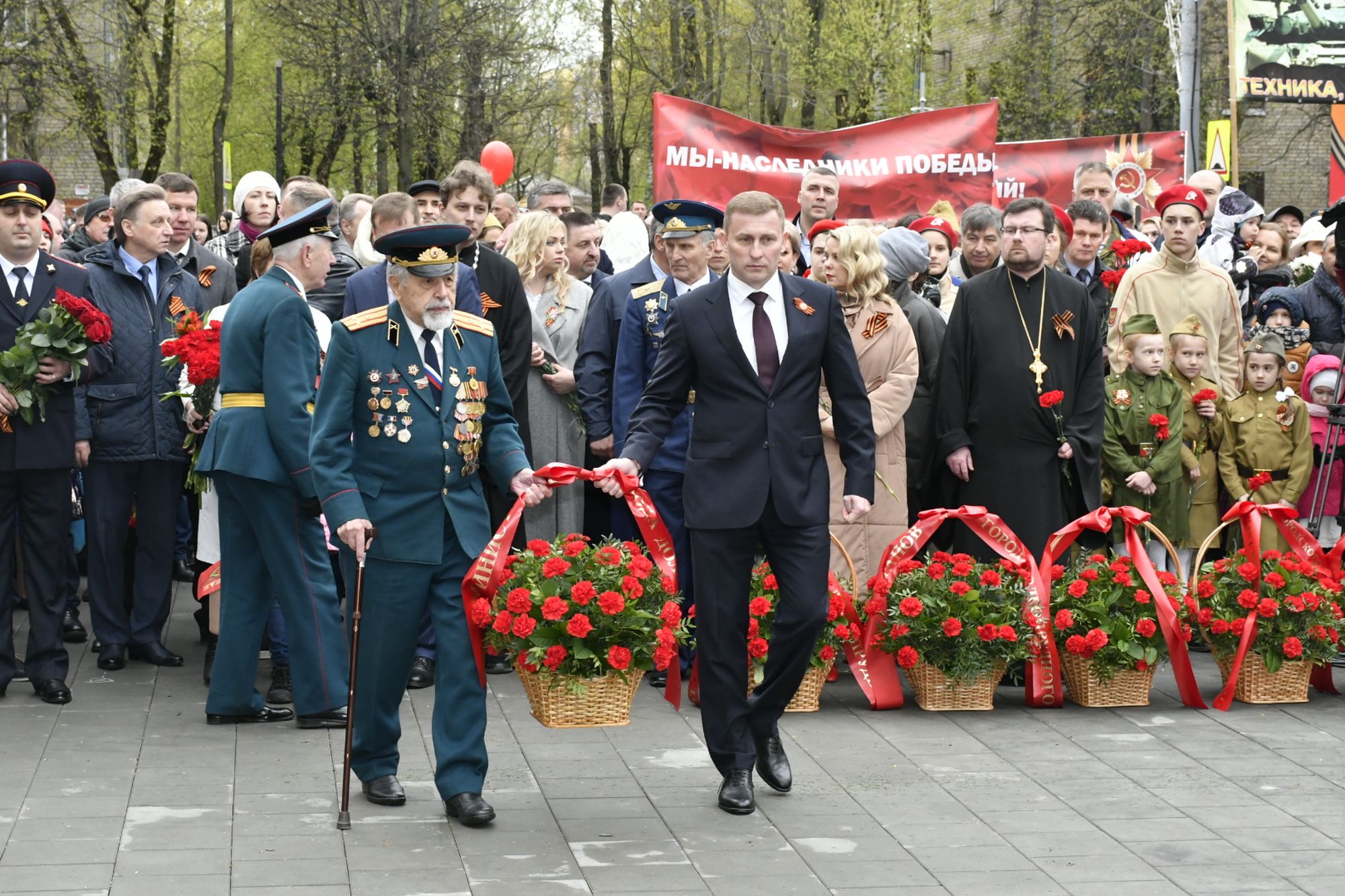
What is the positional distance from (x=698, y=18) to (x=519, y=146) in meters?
4.88

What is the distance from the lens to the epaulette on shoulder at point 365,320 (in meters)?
6.15

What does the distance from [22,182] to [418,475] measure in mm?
3253

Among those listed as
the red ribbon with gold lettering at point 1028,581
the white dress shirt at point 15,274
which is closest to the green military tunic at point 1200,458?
the red ribbon with gold lettering at point 1028,581

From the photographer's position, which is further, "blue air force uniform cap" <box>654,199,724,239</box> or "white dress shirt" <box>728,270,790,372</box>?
"blue air force uniform cap" <box>654,199,724,239</box>

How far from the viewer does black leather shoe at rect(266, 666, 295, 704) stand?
8.10 metres

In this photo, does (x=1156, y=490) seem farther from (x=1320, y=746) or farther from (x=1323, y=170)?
(x=1323, y=170)

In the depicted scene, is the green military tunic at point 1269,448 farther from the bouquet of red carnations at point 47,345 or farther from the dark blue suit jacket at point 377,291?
the bouquet of red carnations at point 47,345

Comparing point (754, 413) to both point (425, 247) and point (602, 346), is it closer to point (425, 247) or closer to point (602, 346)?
point (425, 247)

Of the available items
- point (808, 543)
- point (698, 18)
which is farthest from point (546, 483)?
point (698, 18)

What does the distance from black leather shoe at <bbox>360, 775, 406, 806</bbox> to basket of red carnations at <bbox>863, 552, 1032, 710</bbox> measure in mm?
2550

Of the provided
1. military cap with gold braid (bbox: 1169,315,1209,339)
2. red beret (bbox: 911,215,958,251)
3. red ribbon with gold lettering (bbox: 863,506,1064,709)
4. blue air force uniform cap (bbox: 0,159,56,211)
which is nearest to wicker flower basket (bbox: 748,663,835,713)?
red ribbon with gold lettering (bbox: 863,506,1064,709)

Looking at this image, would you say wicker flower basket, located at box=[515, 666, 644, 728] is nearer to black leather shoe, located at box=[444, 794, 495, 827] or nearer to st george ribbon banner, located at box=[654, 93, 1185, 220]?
black leather shoe, located at box=[444, 794, 495, 827]

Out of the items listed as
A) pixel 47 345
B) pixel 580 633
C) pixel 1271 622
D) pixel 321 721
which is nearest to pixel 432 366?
pixel 580 633

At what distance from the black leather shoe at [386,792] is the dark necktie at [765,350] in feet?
6.58
